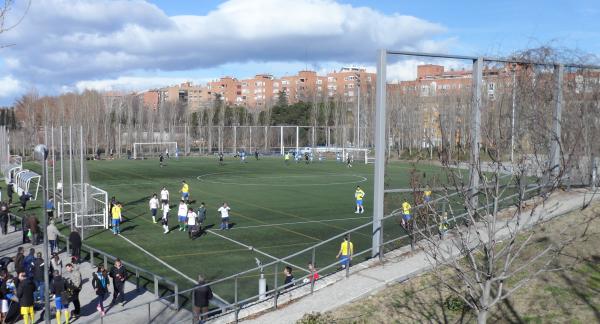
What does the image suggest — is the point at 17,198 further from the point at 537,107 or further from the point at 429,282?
the point at 537,107

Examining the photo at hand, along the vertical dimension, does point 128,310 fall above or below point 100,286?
below

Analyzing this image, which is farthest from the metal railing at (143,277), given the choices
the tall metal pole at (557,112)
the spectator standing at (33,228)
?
the tall metal pole at (557,112)

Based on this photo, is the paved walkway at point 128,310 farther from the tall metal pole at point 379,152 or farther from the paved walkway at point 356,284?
the tall metal pole at point 379,152

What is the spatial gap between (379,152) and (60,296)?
8.49 m

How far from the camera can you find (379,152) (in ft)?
44.3

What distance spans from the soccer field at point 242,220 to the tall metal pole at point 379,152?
770 mm

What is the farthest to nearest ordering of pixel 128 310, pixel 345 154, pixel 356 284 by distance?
1. pixel 345 154
2. pixel 128 310
3. pixel 356 284

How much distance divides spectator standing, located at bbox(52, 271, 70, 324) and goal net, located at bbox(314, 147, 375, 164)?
168 feet

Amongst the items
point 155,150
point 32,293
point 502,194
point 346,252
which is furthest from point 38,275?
point 155,150

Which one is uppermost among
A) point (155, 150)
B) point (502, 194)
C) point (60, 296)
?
point (502, 194)

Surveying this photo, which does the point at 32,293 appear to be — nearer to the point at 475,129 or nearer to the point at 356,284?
the point at 356,284

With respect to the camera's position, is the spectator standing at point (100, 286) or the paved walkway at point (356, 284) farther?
the spectator standing at point (100, 286)

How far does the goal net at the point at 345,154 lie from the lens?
223ft

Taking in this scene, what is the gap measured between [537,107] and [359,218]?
747 inches
